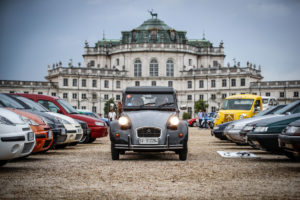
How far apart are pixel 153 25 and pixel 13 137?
108 m

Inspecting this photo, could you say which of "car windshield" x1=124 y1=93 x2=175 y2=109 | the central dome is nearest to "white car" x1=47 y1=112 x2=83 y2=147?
"car windshield" x1=124 y1=93 x2=175 y2=109

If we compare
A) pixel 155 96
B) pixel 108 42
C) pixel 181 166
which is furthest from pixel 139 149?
pixel 108 42

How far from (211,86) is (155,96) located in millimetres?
95024

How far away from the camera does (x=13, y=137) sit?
862 centimetres

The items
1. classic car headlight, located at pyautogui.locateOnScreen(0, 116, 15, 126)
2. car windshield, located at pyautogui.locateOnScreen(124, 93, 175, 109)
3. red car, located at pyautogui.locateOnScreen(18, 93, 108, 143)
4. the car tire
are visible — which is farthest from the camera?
red car, located at pyautogui.locateOnScreen(18, 93, 108, 143)

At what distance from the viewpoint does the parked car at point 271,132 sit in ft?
36.0

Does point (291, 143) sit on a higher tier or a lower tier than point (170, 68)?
lower

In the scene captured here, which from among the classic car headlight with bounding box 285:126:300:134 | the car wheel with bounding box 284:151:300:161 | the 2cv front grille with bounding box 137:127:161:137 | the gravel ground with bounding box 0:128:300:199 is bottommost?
the gravel ground with bounding box 0:128:300:199

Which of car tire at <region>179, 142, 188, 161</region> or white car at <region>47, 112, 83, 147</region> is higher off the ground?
white car at <region>47, 112, 83, 147</region>

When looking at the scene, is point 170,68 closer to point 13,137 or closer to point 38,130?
point 38,130

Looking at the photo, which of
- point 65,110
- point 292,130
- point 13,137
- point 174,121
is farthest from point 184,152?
point 65,110

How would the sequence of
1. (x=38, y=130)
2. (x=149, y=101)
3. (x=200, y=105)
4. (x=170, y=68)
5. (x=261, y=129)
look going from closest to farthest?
(x=38, y=130) < (x=261, y=129) < (x=149, y=101) < (x=200, y=105) < (x=170, y=68)

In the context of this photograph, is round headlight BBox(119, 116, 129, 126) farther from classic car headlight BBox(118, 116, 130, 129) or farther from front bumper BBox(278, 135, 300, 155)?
front bumper BBox(278, 135, 300, 155)

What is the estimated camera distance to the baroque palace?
103 meters
